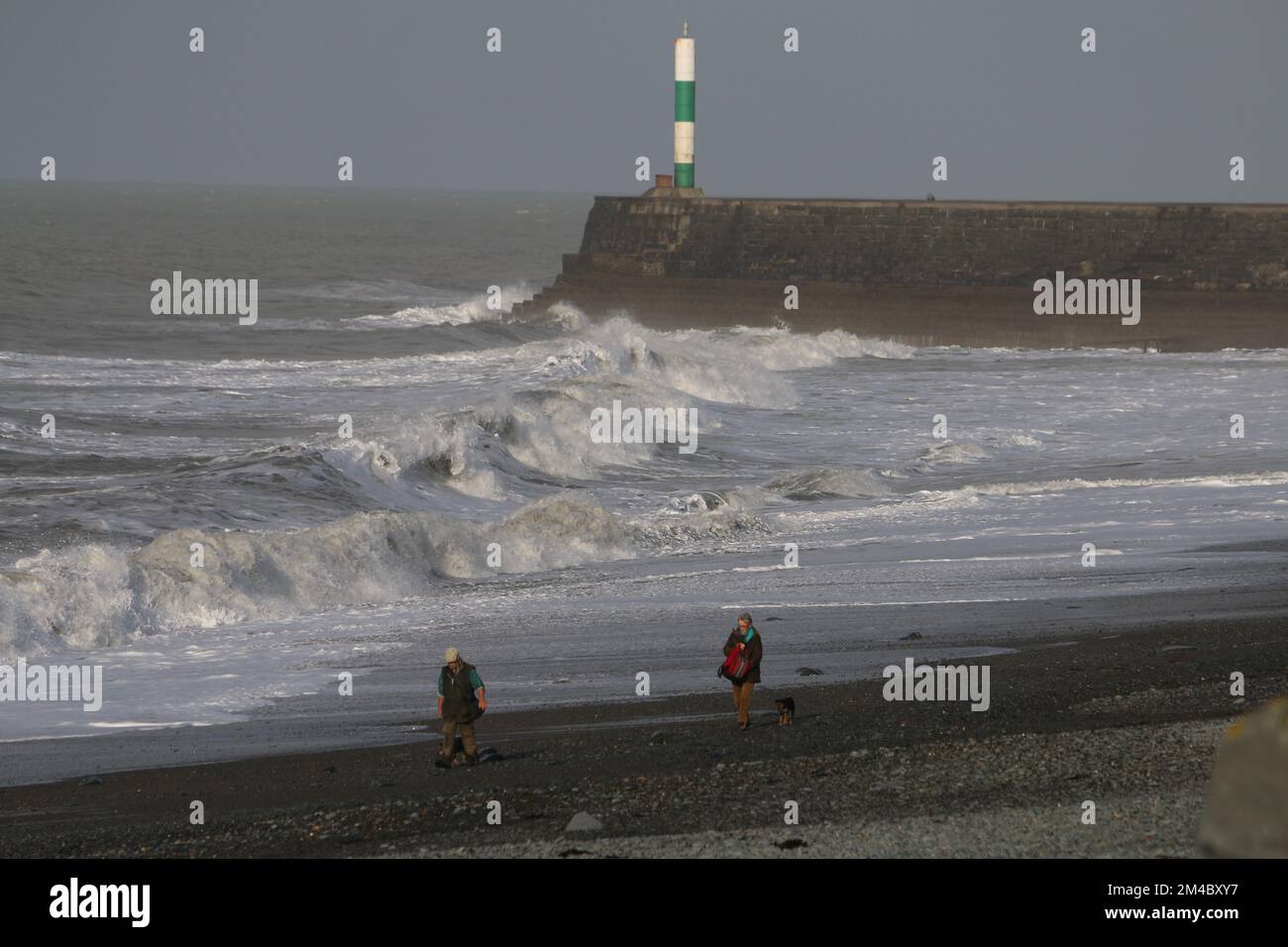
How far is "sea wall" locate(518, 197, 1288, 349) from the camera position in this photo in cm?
4150

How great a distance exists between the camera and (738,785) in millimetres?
7629

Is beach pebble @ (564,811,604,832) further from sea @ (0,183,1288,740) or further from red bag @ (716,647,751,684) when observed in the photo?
sea @ (0,183,1288,740)

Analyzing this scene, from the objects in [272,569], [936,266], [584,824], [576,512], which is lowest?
[584,824]

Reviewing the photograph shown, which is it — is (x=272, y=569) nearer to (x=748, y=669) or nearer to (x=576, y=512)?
(x=576, y=512)

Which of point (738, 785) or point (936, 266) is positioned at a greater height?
point (936, 266)

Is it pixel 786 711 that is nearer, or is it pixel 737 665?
pixel 737 665

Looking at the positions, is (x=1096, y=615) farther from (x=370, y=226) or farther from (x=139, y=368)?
(x=370, y=226)

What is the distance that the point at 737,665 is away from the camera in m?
8.73

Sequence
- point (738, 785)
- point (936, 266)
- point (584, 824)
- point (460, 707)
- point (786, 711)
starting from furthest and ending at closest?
point (936, 266), point (786, 711), point (460, 707), point (738, 785), point (584, 824)

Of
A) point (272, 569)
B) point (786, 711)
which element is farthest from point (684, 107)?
point (786, 711)

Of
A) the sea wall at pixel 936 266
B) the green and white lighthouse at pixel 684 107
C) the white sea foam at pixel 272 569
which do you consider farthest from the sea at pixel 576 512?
the green and white lighthouse at pixel 684 107

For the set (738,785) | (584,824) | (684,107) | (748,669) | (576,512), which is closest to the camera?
(584,824)

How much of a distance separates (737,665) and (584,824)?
1.91 meters

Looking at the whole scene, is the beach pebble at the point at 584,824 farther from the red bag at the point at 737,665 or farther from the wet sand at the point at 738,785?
the red bag at the point at 737,665
